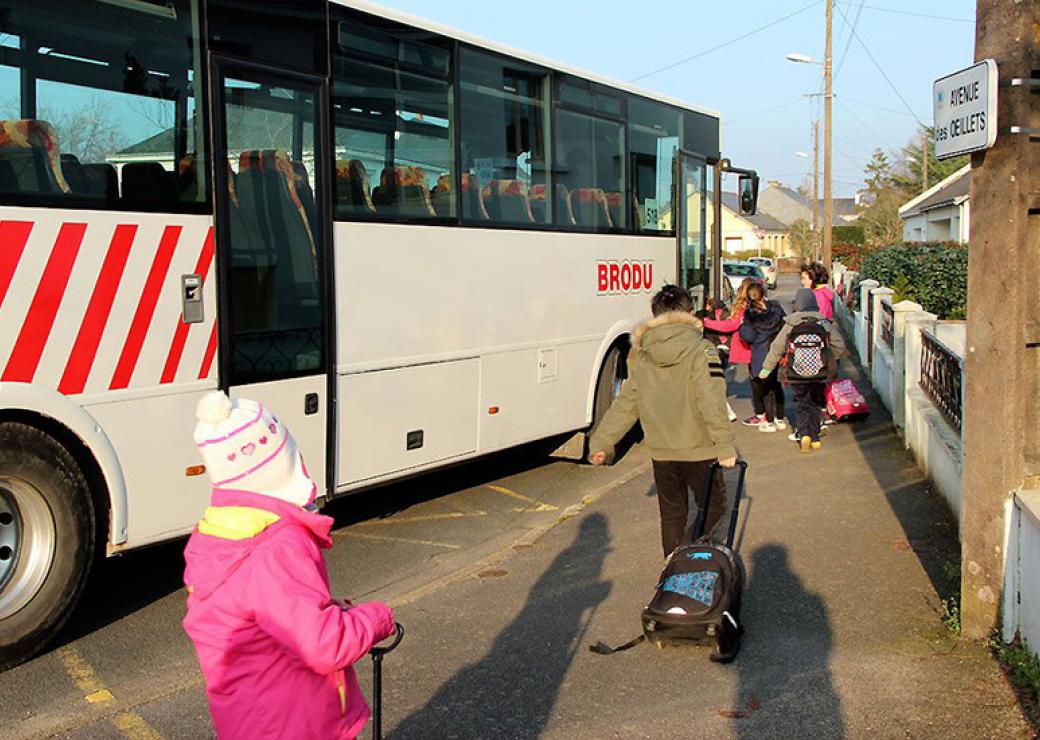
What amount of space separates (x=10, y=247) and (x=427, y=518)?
4.34 m

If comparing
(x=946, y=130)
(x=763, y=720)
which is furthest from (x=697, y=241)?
(x=763, y=720)

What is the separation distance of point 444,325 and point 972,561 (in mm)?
4325

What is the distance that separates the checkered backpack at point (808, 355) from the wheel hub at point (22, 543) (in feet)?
23.5

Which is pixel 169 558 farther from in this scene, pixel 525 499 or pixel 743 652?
pixel 743 652

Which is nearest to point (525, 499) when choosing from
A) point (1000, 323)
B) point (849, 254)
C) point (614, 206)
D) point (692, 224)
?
point (614, 206)

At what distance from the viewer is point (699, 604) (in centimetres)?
541

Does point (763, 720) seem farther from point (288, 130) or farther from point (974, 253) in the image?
point (288, 130)

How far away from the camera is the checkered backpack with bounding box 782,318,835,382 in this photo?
10.8 metres

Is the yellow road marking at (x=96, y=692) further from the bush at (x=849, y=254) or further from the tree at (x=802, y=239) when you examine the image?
the tree at (x=802, y=239)

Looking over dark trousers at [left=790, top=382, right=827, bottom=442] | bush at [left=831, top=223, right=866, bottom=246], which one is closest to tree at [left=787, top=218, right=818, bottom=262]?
bush at [left=831, top=223, right=866, bottom=246]

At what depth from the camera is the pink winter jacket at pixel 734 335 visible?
1275cm

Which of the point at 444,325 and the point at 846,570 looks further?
the point at 444,325

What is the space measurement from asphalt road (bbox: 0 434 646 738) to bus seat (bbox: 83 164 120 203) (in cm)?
233

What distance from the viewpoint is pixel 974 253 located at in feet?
17.8
